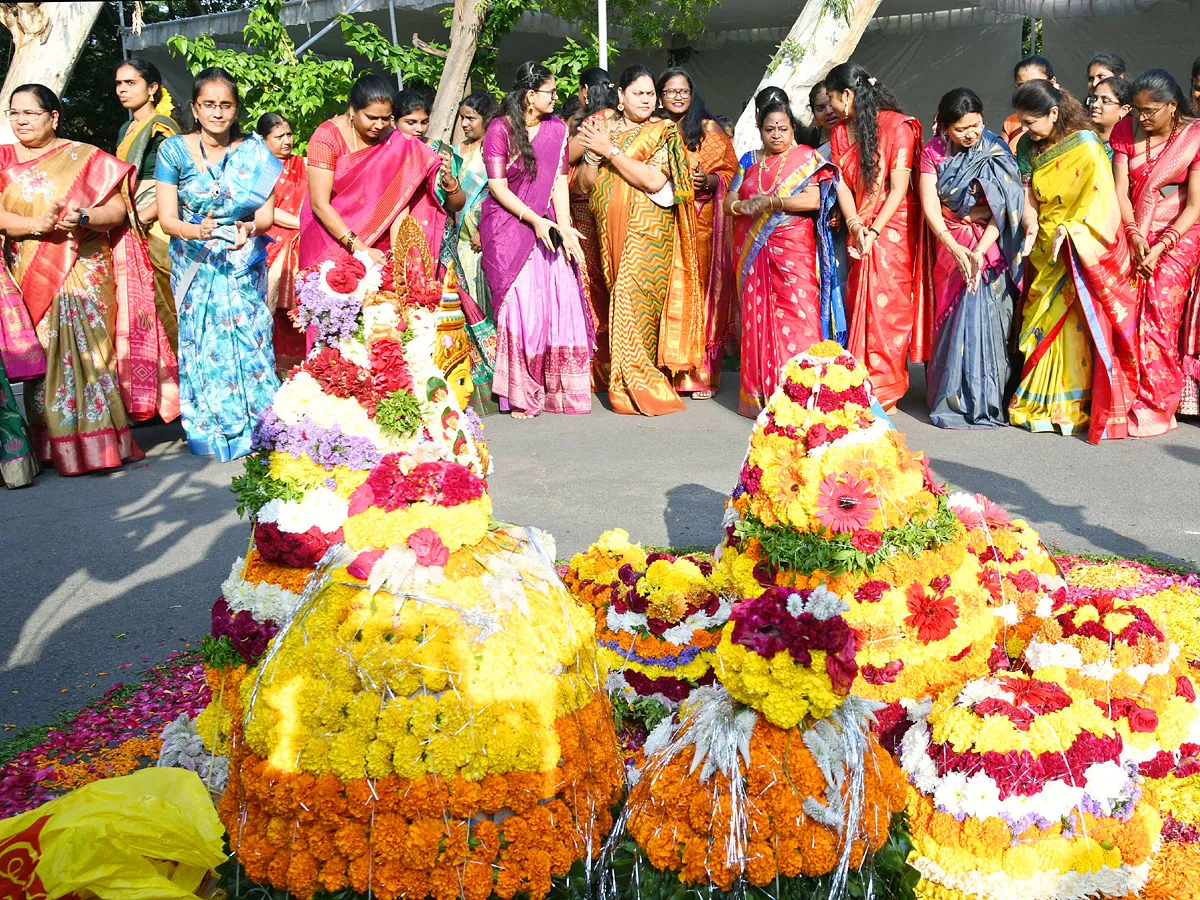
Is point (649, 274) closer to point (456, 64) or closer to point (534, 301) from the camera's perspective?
point (534, 301)

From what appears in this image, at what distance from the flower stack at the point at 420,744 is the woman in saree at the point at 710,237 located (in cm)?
579

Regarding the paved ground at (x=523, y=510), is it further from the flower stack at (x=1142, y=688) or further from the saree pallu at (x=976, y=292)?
the flower stack at (x=1142, y=688)

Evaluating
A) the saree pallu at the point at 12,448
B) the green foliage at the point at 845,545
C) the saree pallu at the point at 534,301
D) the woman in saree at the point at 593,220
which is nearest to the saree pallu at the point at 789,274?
the woman in saree at the point at 593,220

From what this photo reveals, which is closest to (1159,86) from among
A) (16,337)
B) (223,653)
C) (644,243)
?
(644,243)

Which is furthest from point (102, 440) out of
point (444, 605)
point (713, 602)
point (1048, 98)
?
point (1048, 98)

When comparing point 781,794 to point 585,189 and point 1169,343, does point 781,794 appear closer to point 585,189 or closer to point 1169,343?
point 1169,343

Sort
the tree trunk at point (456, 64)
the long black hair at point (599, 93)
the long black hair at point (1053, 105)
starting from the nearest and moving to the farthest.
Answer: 1. the long black hair at point (1053, 105)
2. the long black hair at point (599, 93)
3. the tree trunk at point (456, 64)

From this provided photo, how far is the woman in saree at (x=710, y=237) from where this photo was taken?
26.3 feet

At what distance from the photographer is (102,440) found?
6500mm

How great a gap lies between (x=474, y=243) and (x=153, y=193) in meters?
2.55

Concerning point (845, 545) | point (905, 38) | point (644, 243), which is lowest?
point (845, 545)

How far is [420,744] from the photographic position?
2232 mm

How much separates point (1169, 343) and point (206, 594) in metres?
5.76

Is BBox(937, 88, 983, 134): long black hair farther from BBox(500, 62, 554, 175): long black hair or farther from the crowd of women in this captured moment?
BBox(500, 62, 554, 175): long black hair
